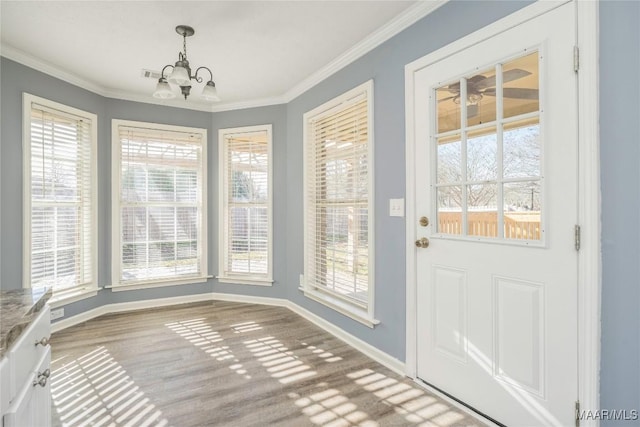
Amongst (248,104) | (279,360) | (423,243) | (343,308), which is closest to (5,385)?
(279,360)

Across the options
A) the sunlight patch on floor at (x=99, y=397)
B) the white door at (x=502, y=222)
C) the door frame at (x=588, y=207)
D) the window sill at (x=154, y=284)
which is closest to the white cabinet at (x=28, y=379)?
the sunlight patch on floor at (x=99, y=397)

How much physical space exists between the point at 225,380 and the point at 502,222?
2.01 m

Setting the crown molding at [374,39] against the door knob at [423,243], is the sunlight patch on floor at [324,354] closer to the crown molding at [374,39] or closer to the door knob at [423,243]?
the door knob at [423,243]

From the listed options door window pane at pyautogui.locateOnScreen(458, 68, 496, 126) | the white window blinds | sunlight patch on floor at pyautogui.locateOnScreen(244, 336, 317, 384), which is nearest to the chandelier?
the white window blinds

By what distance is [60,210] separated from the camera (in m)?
3.30

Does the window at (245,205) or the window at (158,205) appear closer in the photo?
the window at (158,205)

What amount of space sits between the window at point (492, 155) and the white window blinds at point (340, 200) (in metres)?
0.75

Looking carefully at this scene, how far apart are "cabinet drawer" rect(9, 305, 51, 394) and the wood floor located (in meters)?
0.86

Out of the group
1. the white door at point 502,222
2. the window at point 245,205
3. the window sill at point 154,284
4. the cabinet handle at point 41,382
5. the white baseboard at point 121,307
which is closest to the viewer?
the cabinet handle at point 41,382

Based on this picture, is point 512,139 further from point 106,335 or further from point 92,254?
point 92,254

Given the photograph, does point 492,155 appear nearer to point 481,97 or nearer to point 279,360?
point 481,97

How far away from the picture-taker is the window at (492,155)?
1.66 metres

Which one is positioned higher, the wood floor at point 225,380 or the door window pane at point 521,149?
the door window pane at point 521,149

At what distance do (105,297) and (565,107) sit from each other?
441 centimetres
